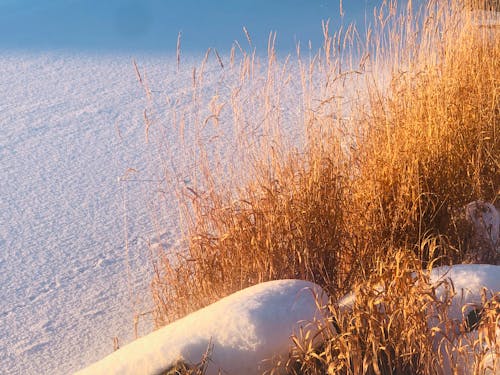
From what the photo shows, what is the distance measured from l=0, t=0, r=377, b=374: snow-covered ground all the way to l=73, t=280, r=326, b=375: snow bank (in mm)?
452

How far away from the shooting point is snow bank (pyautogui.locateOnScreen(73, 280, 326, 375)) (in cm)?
119

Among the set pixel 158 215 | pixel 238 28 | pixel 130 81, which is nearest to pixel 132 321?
pixel 158 215

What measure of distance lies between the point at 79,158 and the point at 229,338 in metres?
1.73

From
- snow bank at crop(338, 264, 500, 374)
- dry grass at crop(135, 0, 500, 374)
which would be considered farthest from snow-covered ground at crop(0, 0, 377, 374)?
snow bank at crop(338, 264, 500, 374)

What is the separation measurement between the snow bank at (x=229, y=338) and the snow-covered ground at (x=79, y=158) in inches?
17.8

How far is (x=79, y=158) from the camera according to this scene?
2787 millimetres

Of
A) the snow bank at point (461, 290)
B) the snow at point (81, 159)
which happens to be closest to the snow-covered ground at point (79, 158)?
the snow at point (81, 159)

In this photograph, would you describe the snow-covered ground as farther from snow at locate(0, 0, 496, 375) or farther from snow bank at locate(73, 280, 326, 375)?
snow bank at locate(73, 280, 326, 375)

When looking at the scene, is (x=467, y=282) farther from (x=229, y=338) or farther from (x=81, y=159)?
(x=81, y=159)

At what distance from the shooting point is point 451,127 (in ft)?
5.81

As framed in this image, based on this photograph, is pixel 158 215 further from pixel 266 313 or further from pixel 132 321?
pixel 266 313

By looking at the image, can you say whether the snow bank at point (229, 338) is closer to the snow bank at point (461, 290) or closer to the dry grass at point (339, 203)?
the snow bank at point (461, 290)

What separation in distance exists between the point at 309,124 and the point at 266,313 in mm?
560

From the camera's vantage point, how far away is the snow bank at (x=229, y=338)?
1.19 metres
